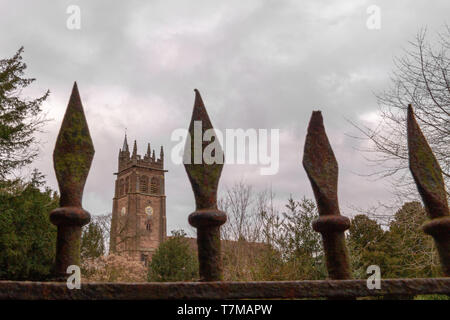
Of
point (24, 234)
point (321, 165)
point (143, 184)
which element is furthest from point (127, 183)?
point (321, 165)

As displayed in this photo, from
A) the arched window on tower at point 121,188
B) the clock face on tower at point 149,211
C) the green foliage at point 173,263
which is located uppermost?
the arched window on tower at point 121,188

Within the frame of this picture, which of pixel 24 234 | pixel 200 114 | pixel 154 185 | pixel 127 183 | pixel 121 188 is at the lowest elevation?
pixel 24 234

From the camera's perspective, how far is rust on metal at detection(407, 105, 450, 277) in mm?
1530

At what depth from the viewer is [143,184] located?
5750 centimetres

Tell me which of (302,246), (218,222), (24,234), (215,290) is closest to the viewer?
(215,290)

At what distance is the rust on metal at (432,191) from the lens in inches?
60.2

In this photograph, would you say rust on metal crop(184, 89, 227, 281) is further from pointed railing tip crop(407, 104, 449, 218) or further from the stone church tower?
the stone church tower

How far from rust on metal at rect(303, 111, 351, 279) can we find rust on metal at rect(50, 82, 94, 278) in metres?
0.96

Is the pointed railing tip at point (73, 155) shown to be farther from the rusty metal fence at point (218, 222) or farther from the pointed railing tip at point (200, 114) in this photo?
the pointed railing tip at point (200, 114)

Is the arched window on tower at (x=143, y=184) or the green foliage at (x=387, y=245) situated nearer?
the green foliage at (x=387, y=245)

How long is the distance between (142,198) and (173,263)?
32.2 metres

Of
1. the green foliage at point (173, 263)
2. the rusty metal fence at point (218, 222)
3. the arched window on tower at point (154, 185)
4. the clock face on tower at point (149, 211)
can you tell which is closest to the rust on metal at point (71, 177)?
the rusty metal fence at point (218, 222)

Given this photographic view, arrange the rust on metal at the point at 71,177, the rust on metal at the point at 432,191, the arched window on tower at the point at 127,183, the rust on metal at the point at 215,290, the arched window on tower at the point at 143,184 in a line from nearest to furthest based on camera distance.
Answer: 1. the rust on metal at the point at 215,290
2. the rust on metal at the point at 71,177
3. the rust on metal at the point at 432,191
4. the arched window on tower at the point at 143,184
5. the arched window on tower at the point at 127,183

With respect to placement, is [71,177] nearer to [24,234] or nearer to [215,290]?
[215,290]
